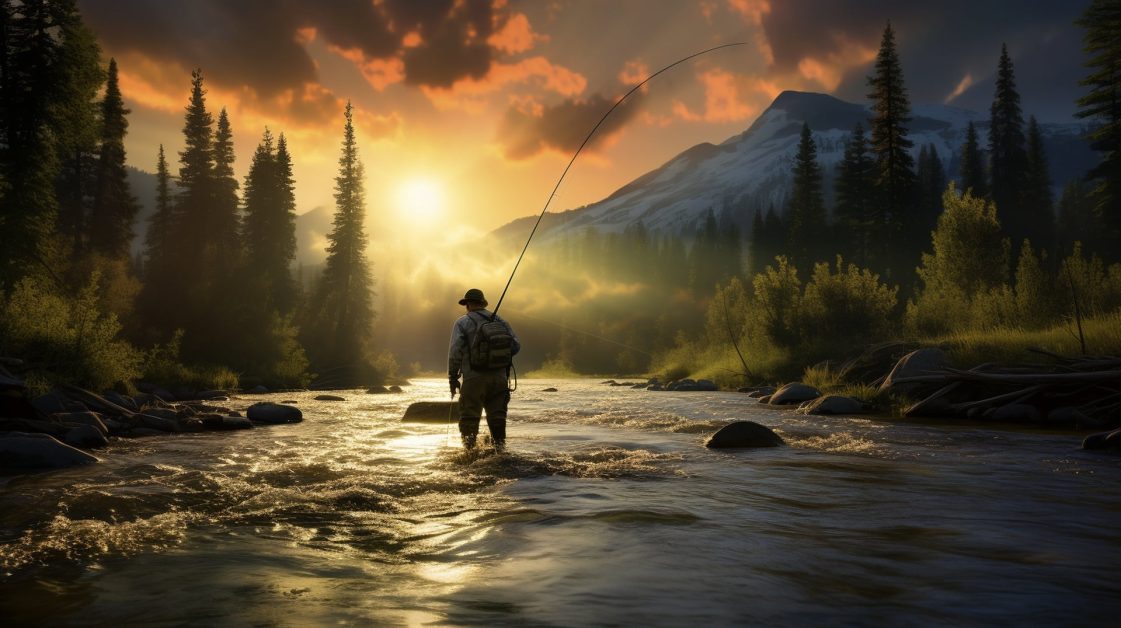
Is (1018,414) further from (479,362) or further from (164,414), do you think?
(164,414)

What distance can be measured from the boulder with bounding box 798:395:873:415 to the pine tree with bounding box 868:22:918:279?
36851mm

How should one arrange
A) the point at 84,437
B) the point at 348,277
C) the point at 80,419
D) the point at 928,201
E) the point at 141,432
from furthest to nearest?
1. the point at 928,201
2. the point at 348,277
3. the point at 141,432
4. the point at 80,419
5. the point at 84,437

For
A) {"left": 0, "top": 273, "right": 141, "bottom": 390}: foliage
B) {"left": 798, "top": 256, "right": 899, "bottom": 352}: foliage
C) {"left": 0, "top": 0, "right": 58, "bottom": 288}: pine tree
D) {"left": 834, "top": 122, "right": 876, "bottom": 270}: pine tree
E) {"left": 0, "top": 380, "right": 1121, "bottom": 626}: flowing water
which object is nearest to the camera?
{"left": 0, "top": 380, "right": 1121, "bottom": 626}: flowing water

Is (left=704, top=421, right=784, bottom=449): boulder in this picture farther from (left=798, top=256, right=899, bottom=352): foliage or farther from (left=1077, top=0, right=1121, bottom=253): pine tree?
(left=1077, top=0, right=1121, bottom=253): pine tree

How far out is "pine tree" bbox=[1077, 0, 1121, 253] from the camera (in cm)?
3976

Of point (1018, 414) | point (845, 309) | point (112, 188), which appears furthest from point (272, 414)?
point (112, 188)

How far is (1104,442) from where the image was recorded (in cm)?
961

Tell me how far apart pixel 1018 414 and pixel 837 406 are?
3867mm

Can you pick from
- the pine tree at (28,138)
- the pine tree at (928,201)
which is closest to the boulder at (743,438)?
the pine tree at (28,138)

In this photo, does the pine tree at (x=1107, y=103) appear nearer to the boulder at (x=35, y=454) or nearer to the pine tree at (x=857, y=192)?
the pine tree at (x=857, y=192)

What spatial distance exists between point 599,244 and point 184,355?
12749 cm

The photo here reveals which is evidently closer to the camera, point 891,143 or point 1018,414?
point 1018,414

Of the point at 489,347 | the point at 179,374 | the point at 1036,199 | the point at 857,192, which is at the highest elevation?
the point at 1036,199

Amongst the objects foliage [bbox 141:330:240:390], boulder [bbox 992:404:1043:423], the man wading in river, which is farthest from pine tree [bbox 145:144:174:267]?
boulder [bbox 992:404:1043:423]
